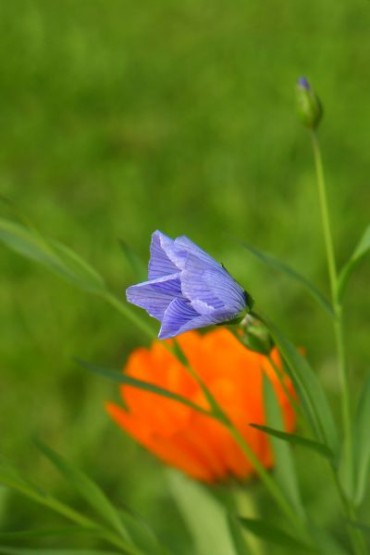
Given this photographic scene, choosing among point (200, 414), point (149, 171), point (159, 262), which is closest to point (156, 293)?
point (159, 262)

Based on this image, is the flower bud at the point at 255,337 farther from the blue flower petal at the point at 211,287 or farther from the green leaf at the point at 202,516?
the green leaf at the point at 202,516

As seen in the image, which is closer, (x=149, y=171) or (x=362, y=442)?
(x=362, y=442)

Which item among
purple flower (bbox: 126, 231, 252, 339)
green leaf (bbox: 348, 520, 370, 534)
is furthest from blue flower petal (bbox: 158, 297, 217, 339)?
green leaf (bbox: 348, 520, 370, 534)

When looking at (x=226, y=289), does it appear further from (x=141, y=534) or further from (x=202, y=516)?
(x=202, y=516)

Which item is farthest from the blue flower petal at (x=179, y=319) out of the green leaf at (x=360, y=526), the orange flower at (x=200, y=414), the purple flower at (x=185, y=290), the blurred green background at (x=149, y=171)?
the blurred green background at (x=149, y=171)

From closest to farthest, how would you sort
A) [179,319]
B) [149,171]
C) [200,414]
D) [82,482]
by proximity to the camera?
1. [179,319]
2. [82,482]
3. [200,414]
4. [149,171]

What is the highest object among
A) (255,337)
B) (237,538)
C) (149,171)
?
(255,337)
